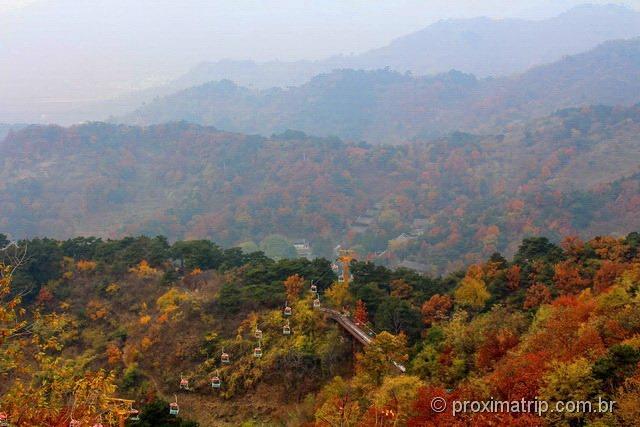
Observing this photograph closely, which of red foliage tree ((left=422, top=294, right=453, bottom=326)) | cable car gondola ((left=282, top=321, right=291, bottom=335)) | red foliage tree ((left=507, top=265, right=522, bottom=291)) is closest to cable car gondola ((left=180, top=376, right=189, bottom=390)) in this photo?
cable car gondola ((left=282, top=321, right=291, bottom=335))

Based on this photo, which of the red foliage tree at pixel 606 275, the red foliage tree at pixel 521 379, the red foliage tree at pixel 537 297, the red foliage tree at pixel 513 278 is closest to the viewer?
the red foliage tree at pixel 521 379

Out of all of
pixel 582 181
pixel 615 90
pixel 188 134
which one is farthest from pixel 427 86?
pixel 582 181

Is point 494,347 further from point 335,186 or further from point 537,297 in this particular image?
point 335,186

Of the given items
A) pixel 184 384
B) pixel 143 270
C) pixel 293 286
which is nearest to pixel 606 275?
pixel 293 286

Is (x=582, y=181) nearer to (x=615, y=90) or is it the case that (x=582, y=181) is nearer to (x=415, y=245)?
(x=415, y=245)

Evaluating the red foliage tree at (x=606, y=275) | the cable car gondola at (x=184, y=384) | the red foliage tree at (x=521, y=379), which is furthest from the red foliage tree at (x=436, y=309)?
the cable car gondola at (x=184, y=384)

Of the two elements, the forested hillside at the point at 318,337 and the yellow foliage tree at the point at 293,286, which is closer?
the forested hillside at the point at 318,337

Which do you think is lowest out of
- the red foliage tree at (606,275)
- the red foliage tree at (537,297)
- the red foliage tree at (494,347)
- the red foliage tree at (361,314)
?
the red foliage tree at (361,314)

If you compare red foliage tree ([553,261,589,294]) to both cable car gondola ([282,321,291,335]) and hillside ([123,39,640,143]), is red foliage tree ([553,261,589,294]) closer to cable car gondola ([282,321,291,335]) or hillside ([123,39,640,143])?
cable car gondola ([282,321,291,335])

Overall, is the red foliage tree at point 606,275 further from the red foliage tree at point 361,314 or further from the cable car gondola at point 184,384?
the cable car gondola at point 184,384
